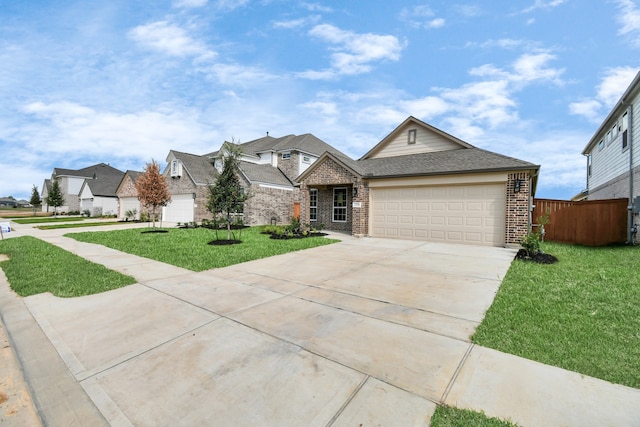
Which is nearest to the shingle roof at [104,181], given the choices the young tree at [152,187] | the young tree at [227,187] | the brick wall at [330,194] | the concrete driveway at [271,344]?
the young tree at [152,187]

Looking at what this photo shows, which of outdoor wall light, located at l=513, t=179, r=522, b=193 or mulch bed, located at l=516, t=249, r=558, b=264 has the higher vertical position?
outdoor wall light, located at l=513, t=179, r=522, b=193

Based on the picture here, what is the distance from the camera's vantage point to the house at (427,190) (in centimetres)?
1066

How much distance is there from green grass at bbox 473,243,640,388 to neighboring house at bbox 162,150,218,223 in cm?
2166

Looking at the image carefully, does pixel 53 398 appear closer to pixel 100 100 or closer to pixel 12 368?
pixel 12 368

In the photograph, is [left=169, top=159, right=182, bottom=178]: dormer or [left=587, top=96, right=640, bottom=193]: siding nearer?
[left=587, top=96, right=640, bottom=193]: siding

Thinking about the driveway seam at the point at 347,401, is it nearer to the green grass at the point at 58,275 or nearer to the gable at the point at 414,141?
the green grass at the point at 58,275

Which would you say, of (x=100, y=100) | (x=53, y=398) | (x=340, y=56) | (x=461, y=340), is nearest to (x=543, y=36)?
(x=340, y=56)

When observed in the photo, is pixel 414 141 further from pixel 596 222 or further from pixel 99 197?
pixel 99 197

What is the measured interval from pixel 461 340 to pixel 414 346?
0.65 m

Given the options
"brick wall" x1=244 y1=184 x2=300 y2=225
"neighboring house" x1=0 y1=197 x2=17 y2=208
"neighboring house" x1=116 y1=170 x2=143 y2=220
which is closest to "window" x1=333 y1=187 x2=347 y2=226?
"brick wall" x1=244 y1=184 x2=300 y2=225

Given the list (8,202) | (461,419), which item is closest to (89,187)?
(461,419)

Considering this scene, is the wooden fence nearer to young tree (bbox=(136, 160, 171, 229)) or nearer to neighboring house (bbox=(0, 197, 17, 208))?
young tree (bbox=(136, 160, 171, 229))

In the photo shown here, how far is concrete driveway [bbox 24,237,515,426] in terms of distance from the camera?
2369 millimetres

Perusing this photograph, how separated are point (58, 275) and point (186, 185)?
18231 millimetres
